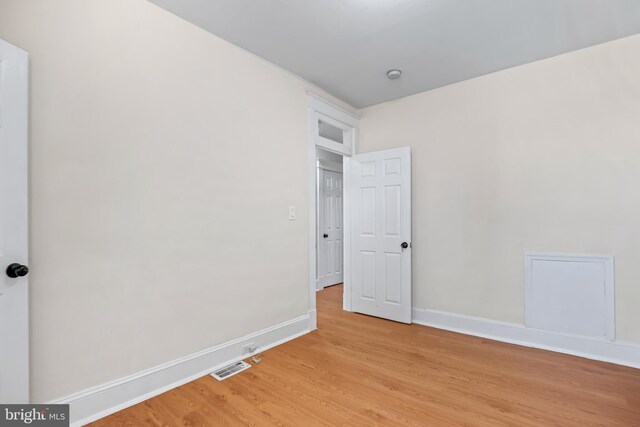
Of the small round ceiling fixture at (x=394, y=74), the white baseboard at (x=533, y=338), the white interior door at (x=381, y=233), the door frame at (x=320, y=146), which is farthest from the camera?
the white interior door at (x=381, y=233)

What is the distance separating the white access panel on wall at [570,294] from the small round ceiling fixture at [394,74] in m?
2.24

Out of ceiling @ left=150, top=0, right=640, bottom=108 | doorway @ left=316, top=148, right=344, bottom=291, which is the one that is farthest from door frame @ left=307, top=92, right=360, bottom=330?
doorway @ left=316, top=148, right=344, bottom=291

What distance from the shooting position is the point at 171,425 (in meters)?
1.79

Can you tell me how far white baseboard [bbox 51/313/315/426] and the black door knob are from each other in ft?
2.52

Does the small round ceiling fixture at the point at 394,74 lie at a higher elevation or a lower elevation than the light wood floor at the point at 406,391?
higher

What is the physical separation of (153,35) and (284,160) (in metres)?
1.46

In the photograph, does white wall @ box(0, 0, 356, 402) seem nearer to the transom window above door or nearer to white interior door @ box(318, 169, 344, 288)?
the transom window above door

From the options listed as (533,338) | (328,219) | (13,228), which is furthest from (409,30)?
(328,219)

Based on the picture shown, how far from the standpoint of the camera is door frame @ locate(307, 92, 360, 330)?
11.2 feet

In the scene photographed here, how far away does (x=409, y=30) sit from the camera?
8.12 feet

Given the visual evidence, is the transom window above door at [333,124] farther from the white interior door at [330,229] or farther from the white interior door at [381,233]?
the white interior door at [330,229]

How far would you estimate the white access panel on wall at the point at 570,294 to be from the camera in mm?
2670

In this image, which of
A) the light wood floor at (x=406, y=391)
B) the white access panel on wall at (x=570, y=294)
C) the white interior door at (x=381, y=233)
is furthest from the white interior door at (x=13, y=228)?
the white access panel on wall at (x=570, y=294)

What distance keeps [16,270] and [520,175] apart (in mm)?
3910
